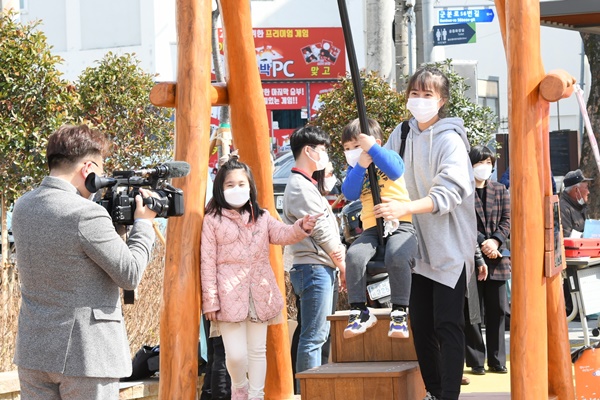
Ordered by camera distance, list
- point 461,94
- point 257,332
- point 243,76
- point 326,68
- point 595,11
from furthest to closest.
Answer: point 326,68, point 461,94, point 595,11, point 243,76, point 257,332

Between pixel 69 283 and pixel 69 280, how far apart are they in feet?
0.04

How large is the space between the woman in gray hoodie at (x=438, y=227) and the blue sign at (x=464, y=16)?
8975 millimetres

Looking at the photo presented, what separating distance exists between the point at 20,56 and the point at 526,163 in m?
5.25

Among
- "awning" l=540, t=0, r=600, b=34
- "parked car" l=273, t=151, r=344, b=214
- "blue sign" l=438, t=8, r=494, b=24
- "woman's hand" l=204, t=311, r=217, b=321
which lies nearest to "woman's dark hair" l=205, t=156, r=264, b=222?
"woman's hand" l=204, t=311, r=217, b=321

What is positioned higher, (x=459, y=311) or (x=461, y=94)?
(x=461, y=94)

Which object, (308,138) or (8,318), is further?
(8,318)

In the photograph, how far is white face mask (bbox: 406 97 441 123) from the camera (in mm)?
5945

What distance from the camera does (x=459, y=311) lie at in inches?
230

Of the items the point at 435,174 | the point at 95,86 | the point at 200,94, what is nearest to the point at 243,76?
the point at 200,94

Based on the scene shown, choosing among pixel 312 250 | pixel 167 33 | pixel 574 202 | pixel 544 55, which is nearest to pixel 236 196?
pixel 312 250

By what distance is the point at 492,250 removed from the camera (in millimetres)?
8852

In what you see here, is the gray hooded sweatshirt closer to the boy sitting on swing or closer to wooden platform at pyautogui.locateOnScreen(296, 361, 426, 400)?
the boy sitting on swing

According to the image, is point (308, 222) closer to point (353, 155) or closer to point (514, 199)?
point (353, 155)

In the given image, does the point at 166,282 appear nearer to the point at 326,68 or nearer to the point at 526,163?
the point at 526,163
